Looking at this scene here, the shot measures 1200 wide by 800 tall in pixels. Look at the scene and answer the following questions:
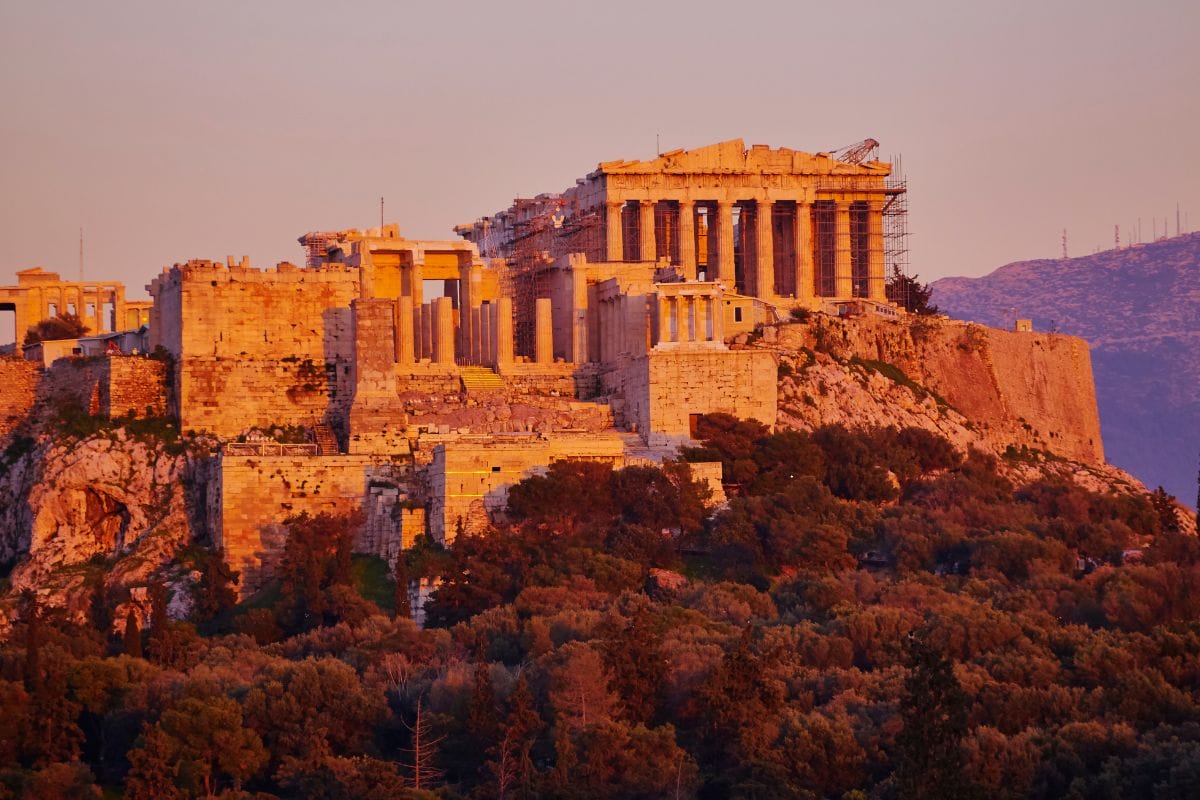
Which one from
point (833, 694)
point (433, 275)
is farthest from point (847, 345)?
point (833, 694)

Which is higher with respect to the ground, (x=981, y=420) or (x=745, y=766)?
(x=981, y=420)

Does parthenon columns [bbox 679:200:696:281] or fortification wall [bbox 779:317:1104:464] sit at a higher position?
parthenon columns [bbox 679:200:696:281]

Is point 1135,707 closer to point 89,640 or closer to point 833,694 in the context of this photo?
point 833,694

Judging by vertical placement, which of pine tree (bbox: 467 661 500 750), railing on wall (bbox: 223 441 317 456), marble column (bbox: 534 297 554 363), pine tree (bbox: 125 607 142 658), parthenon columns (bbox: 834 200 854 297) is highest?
parthenon columns (bbox: 834 200 854 297)

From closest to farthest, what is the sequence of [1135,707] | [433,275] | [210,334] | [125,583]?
[1135,707]
[125,583]
[210,334]
[433,275]

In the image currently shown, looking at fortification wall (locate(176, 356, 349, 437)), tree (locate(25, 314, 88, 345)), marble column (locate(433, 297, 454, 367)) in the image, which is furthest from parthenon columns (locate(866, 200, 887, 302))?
tree (locate(25, 314, 88, 345))

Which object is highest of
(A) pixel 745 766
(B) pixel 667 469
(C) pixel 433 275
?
(C) pixel 433 275

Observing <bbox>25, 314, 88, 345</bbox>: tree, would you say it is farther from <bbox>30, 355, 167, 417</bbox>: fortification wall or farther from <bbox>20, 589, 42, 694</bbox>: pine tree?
<bbox>20, 589, 42, 694</bbox>: pine tree
